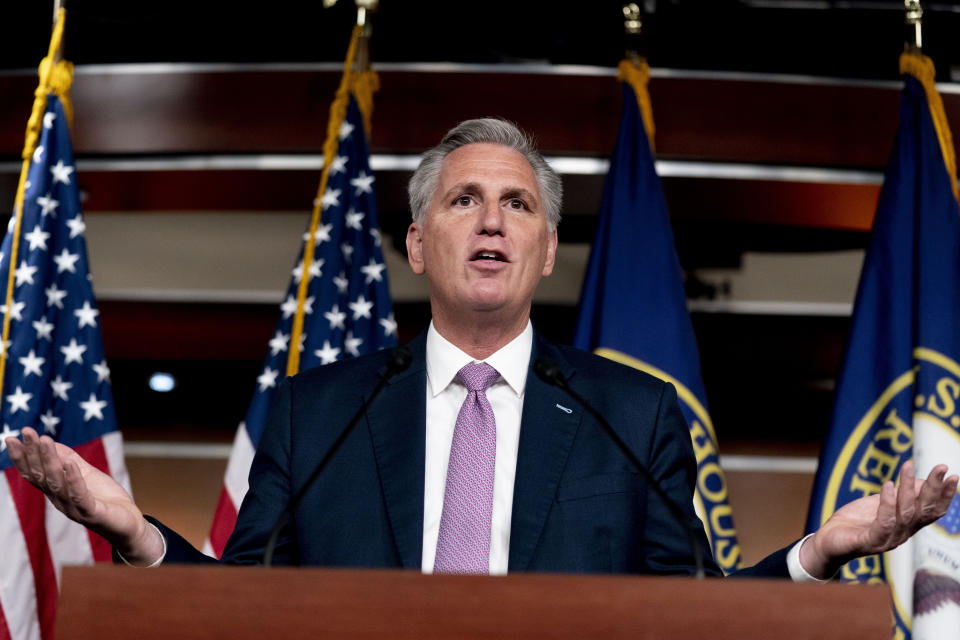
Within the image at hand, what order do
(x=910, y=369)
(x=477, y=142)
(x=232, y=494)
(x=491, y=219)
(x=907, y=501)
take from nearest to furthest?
(x=907, y=501) < (x=491, y=219) < (x=477, y=142) < (x=910, y=369) < (x=232, y=494)

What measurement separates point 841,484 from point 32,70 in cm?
315

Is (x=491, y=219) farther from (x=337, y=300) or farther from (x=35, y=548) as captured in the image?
(x=35, y=548)

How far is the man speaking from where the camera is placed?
1511 mm

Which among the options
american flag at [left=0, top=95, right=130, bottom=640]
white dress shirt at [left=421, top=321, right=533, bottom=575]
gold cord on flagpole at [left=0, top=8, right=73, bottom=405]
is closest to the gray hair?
white dress shirt at [left=421, top=321, right=533, bottom=575]

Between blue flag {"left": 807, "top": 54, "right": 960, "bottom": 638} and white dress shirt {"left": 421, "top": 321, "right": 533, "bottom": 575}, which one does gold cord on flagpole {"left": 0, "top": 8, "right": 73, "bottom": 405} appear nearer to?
white dress shirt {"left": 421, "top": 321, "right": 533, "bottom": 575}

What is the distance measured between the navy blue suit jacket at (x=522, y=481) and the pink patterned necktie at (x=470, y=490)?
0.15 ft

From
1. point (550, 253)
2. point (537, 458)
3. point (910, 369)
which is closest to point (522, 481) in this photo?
point (537, 458)

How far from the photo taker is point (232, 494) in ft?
9.74

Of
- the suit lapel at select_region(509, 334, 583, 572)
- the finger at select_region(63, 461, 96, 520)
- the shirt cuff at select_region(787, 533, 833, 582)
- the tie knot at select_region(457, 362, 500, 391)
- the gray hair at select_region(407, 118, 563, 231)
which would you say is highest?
the gray hair at select_region(407, 118, 563, 231)

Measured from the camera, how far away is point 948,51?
368 centimetres

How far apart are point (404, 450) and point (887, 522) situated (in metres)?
0.78

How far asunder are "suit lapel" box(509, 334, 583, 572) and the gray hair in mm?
436


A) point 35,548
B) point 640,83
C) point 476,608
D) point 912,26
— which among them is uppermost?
point 912,26

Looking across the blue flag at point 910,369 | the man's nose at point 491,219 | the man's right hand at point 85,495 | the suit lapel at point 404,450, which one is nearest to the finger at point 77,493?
the man's right hand at point 85,495
